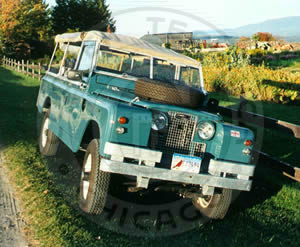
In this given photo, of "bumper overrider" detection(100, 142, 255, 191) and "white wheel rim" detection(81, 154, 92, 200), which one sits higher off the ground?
"bumper overrider" detection(100, 142, 255, 191)

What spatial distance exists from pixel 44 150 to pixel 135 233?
3.34m

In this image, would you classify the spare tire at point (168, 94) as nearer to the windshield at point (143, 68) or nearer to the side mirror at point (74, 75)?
the windshield at point (143, 68)

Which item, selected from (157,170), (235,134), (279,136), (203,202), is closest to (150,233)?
(157,170)

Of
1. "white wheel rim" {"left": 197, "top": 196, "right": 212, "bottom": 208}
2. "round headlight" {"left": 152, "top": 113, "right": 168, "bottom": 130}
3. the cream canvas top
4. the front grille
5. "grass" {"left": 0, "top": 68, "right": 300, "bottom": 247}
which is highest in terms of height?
the cream canvas top

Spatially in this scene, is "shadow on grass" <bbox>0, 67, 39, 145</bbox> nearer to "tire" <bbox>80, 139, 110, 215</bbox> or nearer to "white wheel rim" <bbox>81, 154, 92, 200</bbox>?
"white wheel rim" <bbox>81, 154, 92, 200</bbox>

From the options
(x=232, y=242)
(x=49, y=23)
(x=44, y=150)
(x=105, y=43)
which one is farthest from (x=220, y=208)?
(x=49, y=23)

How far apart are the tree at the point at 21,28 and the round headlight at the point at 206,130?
1484 inches

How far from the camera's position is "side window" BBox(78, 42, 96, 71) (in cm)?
578

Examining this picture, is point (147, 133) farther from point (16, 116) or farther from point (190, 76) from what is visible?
point (16, 116)

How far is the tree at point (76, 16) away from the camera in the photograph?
2052 inches

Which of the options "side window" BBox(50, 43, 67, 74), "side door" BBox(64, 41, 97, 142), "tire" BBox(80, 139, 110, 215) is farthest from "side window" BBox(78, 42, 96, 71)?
"tire" BBox(80, 139, 110, 215)

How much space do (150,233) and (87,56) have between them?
3.14 metres

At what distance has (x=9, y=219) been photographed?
4.43 metres

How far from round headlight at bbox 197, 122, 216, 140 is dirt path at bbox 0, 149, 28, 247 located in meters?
2.42
